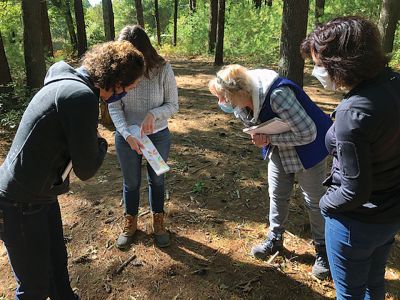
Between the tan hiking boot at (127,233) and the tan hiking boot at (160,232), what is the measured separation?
21cm

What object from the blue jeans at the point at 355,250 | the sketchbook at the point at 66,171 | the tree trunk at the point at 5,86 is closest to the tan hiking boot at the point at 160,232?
the sketchbook at the point at 66,171

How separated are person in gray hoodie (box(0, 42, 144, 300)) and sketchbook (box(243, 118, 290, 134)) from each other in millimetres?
983

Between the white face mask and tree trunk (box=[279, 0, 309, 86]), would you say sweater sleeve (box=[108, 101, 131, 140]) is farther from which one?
tree trunk (box=[279, 0, 309, 86])

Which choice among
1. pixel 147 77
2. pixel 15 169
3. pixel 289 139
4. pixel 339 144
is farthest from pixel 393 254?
pixel 15 169

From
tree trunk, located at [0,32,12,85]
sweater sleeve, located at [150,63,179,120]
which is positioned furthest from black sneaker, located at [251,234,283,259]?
tree trunk, located at [0,32,12,85]

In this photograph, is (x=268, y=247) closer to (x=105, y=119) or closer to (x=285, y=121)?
(x=285, y=121)

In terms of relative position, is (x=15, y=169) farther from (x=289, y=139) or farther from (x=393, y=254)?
(x=393, y=254)

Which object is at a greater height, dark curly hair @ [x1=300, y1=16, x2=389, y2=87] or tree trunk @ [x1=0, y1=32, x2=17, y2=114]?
dark curly hair @ [x1=300, y1=16, x2=389, y2=87]

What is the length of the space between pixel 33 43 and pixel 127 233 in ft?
18.3

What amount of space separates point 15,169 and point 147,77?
1.34 metres

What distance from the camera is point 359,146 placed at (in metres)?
1.71

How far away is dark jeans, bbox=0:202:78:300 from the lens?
2.11 m

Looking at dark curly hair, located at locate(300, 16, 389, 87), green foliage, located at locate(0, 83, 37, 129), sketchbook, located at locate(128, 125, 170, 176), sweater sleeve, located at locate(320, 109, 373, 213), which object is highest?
dark curly hair, located at locate(300, 16, 389, 87)

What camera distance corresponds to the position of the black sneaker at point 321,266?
3.17 m
